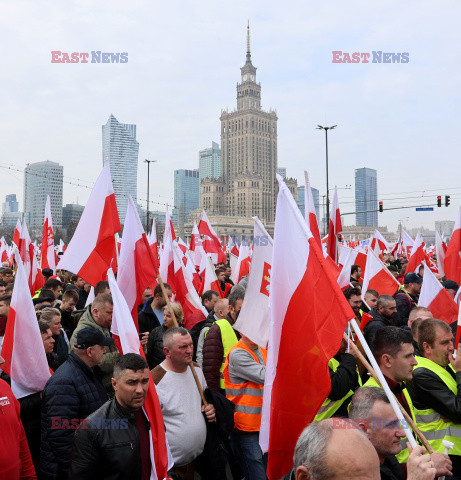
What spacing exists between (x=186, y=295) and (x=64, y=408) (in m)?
4.79

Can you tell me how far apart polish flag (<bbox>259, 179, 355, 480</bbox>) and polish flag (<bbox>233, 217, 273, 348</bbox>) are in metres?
1.05

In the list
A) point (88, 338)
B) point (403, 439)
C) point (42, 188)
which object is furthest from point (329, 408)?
point (42, 188)

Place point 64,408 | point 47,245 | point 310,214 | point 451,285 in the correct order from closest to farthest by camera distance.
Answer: point 64,408 → point 310,214 → point 451,285 → point 47,245

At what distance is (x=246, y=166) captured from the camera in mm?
123875

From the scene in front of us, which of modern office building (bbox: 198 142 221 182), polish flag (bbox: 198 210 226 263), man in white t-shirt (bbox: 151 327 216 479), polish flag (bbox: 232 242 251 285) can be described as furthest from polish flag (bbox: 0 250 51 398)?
modern office building (bbox: 198 142 221 182)

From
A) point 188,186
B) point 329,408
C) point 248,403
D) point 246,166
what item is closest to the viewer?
point 329,408

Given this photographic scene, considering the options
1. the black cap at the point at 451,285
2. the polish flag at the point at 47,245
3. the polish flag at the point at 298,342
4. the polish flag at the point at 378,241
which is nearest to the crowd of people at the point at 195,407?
the polish flag at the point at 298,342

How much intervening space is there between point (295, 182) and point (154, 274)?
4591 inches

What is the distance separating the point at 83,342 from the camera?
12.6 ft

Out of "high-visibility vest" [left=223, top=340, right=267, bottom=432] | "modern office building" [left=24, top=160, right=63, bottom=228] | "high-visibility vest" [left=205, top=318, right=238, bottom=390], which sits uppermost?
"modern office building" [left=24, top=160, right=63, bottom=228]

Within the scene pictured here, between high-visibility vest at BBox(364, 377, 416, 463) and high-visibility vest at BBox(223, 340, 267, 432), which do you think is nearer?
high-visibility vest at BBox(364, 377, 416, 463)

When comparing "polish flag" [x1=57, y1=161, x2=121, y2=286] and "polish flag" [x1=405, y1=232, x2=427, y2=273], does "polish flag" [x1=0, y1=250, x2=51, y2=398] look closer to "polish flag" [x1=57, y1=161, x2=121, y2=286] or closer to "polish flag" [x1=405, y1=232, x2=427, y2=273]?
"polish flag" [x1=57, y1=161, x2=121, y2=286]

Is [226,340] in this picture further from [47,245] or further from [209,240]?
[209,240]

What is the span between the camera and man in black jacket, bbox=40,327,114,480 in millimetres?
3482
